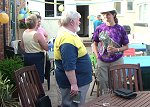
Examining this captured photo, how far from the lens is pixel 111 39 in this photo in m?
4.63

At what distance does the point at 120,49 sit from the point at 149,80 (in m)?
0.95

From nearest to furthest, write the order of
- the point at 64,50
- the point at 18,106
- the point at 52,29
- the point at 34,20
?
the point at 64,50 → the point at 18,106 → the point at 34,20 → the point at 52,29

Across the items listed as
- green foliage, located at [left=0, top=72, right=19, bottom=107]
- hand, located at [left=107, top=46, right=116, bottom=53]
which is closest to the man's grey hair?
hand, located at [left=107, top=46, right=116, bottom=53]

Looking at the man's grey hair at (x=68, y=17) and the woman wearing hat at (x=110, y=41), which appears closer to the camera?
the man's grey hair at (x=68, y=17)

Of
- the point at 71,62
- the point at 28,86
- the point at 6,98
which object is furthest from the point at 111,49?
the point at 6,98

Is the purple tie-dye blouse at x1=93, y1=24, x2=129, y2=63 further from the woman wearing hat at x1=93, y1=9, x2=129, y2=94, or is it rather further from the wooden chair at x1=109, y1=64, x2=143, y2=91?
the wooden chair at x1=109, y1=64, x2=143, y2=91

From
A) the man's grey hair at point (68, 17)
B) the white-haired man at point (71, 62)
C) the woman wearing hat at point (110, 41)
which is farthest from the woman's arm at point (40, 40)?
the man's grey hair at point (68, 17)

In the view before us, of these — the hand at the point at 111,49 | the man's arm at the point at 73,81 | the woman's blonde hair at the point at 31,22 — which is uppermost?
the woman's blonde hair at the point at 31,22

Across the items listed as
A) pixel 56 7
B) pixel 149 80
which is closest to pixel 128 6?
pixel 56 7

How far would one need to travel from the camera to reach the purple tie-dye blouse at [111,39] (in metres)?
4.62

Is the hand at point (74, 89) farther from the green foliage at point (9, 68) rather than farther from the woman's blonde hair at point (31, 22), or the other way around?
the green foliage at point (9, 68)

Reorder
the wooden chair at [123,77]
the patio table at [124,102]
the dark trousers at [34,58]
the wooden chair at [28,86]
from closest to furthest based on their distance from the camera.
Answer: the patio table at [124,102] → the wooden chair at [28,86] → the wooden chair at [123,77] → the dark trousers at [34,58]

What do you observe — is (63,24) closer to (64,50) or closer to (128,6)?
(64,50)

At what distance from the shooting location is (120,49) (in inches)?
182
